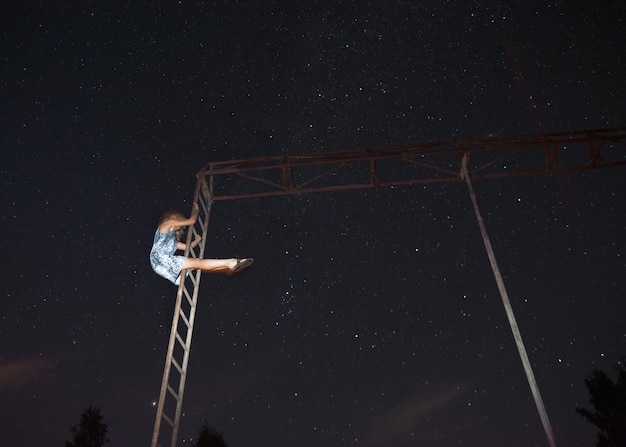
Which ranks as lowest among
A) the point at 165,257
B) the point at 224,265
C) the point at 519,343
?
the point at 519,343

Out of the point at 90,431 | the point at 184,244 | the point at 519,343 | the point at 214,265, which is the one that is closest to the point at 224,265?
the point at 214,265

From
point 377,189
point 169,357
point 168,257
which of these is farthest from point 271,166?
point 169,357

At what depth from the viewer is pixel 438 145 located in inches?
327

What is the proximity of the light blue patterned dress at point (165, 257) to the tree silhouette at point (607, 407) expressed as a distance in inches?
1110

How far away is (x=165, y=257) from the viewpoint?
652 centimetres

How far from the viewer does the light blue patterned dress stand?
6516 millimetres

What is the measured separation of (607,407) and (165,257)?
29.1 metres

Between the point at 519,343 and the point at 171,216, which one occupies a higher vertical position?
the point at 171,216

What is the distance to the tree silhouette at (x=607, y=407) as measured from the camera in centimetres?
2514

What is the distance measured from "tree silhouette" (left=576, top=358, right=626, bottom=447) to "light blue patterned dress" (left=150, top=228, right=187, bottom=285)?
28183mm

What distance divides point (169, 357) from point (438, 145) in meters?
5.83

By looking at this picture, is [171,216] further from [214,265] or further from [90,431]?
[90,431]

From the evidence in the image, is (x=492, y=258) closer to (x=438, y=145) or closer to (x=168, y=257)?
(x=438, y=145)

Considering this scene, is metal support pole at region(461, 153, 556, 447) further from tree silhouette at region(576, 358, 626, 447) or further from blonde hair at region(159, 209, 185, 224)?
tree silhouette at region(576, 358, 626, 447)
